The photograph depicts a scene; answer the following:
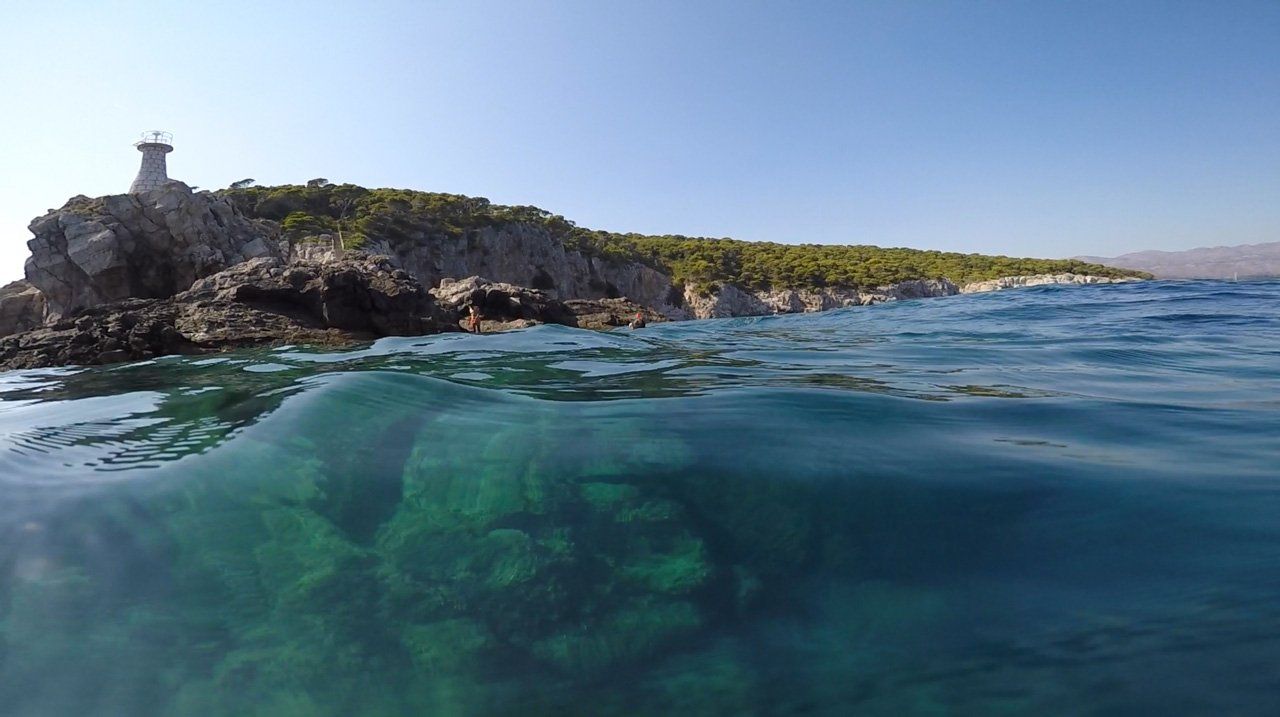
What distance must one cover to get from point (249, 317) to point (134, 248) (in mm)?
22067

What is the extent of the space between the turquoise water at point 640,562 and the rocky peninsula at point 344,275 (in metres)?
9.77

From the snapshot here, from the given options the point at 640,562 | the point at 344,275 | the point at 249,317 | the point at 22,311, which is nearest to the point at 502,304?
the point at 344,275

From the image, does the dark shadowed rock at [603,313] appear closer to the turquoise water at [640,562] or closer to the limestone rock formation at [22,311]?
the turquoise water at [640,562]

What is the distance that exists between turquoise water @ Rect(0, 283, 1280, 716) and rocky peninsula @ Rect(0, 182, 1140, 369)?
9.77 meters

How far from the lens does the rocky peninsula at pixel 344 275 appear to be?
11.3 metres

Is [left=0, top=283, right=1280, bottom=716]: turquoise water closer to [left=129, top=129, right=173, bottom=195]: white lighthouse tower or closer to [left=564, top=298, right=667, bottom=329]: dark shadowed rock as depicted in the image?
[left=564, top=298, right=667, bottom=329]: dark shadowed rock

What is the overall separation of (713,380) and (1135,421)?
2280 millimetres

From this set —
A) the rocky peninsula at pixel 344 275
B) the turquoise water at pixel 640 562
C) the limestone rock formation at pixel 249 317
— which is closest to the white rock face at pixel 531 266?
the rocky peninsula at pixel 344 275

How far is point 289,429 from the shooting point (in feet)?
8.39

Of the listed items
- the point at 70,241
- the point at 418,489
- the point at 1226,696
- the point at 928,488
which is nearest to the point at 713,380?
the point at 928,488

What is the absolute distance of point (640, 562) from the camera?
1.63 m

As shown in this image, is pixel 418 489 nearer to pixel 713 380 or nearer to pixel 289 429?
pixel 289 429

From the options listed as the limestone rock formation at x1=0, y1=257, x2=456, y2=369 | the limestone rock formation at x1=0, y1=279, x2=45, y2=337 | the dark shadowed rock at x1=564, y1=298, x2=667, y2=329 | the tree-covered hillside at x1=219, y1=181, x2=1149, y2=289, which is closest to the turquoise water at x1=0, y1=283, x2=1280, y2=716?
the limestone rock formation at x1=0, y1=257, x2=456, y2=369

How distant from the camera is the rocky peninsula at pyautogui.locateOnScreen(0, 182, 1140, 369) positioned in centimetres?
1127
